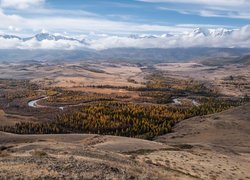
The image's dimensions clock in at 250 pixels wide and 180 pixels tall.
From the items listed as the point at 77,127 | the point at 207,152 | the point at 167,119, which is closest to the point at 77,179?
the point at 207,152

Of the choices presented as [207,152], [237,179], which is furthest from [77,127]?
[237,179]

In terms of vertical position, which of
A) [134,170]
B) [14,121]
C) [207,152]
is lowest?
[14,121]

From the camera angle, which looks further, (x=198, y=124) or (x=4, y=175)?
(x=198, y=124)

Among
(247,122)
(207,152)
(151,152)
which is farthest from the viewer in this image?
(247,122)

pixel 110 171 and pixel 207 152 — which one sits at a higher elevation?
pixel 110 171

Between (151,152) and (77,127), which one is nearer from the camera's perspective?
(151,152)

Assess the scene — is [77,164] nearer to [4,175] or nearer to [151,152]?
[4,175]

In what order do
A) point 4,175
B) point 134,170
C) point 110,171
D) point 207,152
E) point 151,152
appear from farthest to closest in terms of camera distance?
point 207,152 < point 151,152 < point 134,170 < point 110,171 < point 4,175

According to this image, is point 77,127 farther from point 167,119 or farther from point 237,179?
point 237,179

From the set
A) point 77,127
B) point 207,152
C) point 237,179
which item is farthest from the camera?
point 77,127
